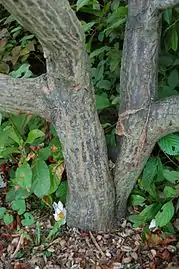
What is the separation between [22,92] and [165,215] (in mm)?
637

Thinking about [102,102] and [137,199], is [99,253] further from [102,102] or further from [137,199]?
[102,102]

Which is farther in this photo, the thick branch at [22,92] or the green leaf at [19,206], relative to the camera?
the green leaf at [19,206]

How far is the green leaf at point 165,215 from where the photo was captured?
1.62 meters

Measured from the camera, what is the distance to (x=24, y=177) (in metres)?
1.68

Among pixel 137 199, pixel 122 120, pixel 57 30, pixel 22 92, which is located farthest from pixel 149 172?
pixel 57 30

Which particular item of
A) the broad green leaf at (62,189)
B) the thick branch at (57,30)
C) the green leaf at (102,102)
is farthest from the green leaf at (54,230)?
the thick branch at (57,30)

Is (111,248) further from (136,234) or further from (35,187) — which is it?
(35,187)

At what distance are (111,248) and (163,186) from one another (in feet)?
0.99

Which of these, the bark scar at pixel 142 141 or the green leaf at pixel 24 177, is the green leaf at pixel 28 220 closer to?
the green leaf at pixel 24 177

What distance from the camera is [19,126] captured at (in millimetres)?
1815

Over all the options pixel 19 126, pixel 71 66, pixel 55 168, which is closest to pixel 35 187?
pixel 55 168

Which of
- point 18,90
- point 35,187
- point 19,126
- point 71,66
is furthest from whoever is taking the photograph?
point 19,126

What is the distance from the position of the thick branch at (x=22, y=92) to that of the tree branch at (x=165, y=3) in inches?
16.2

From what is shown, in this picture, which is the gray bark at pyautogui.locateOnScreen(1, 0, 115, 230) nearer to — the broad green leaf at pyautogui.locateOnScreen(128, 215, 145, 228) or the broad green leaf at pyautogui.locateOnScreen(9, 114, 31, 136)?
the broad green leaf at pyautogui.locateOnScreen(128, 215, 145, 228)
